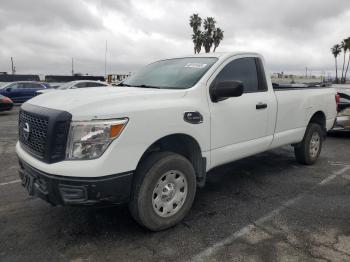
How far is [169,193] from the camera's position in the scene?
142 inches

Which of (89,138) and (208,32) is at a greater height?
(208,32)

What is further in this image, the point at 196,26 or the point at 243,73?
the point at 196,26

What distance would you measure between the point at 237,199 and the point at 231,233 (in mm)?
1052

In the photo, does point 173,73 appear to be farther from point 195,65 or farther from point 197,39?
point 197,39

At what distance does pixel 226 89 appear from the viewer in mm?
3855

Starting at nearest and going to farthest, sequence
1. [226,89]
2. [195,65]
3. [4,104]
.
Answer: [226,89]
[195,65]
[4,104]

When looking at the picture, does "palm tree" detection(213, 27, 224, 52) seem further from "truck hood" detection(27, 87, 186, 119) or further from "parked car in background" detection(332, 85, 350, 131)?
"truck hood" detection(27, 87, 186, 119)

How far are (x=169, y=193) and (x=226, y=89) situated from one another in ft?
4.20

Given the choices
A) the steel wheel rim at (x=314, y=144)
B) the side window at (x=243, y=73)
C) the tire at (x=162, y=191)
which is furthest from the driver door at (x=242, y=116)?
the steel wheel rim at (x=314, y=144)

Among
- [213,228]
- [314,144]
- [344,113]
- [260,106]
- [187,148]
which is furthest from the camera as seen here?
[344,113]

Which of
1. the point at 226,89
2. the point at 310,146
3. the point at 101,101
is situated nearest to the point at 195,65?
the point at 226,89

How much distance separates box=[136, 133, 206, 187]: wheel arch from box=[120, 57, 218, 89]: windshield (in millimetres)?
612

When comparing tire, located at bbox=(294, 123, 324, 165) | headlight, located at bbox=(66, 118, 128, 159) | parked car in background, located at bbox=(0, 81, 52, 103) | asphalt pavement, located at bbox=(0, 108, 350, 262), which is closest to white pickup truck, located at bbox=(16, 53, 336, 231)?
headlight, located at bbox=(66, 118, 128, 159)

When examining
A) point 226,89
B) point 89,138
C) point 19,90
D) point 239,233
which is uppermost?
point 19,90
